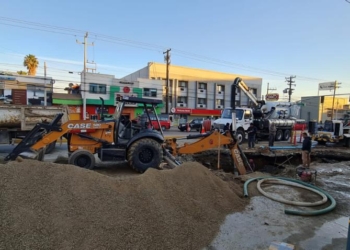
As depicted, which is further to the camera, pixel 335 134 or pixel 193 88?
pixel 193 88

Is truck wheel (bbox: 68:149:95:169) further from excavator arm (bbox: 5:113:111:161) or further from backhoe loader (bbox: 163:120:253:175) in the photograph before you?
backhoe loader (bbox: 163:120:253:175)

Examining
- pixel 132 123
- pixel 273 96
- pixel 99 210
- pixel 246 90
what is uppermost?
pixel 273 96

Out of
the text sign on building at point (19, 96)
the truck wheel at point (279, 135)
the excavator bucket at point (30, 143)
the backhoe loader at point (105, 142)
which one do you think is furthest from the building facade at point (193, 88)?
the excavator bucket at point (30, 143)

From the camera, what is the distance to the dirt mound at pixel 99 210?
323 centimetres

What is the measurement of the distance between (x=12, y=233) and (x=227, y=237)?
2926 mm

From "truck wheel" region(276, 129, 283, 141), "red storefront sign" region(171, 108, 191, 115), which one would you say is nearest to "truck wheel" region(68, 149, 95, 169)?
"truck wheel" region(276, 129, 283, 141)

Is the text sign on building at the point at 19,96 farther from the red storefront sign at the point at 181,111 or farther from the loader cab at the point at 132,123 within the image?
the loader cab at the point at 132,123

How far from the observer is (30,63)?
136 ft

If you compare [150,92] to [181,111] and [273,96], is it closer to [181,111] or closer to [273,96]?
[181,111]

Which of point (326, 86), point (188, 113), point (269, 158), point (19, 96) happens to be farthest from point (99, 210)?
point (326, 86)

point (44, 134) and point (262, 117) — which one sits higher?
point (262, 117)

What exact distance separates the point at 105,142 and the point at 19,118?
528 cm

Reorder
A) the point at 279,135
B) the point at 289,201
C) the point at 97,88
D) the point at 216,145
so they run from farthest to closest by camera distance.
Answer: the point at 97,88, the point at 279,135, the point at 216,145, the point at 289,201

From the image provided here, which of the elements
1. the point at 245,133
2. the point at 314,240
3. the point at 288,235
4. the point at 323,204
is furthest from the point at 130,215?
the point at 245,133
